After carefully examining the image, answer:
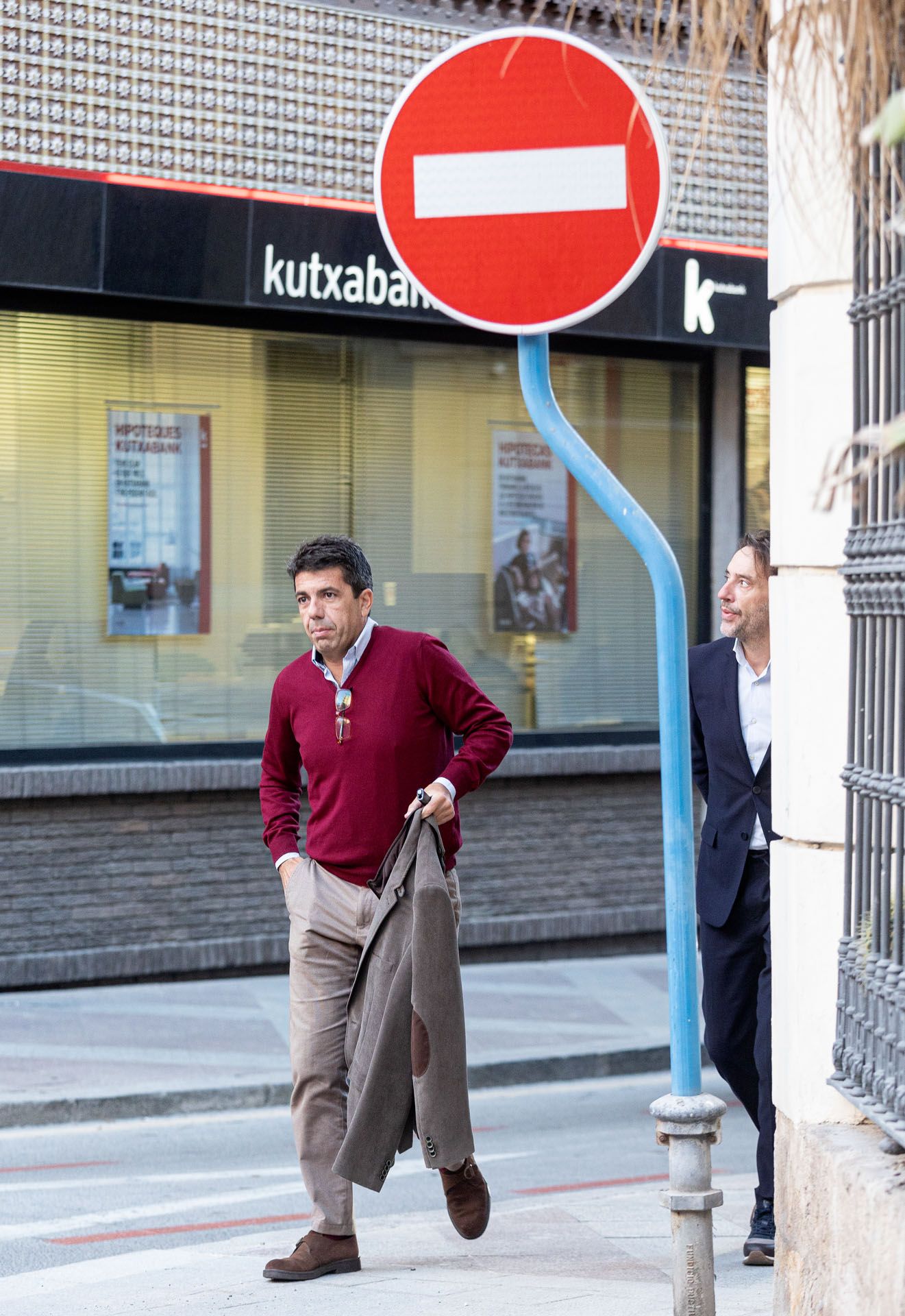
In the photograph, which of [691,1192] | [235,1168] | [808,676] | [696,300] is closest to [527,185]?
[808,676]

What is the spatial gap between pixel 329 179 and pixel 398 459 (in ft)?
5.50

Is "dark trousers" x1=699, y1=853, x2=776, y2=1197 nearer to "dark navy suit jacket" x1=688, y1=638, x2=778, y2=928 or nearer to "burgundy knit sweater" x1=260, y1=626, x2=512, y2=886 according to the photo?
"dark navy suit jacket" x1=688, y1=638, x2=778, y2=928

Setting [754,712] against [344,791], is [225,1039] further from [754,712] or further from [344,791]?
[754,712]

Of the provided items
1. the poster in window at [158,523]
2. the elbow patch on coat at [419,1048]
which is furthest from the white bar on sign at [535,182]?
the poster in window at [158,523]

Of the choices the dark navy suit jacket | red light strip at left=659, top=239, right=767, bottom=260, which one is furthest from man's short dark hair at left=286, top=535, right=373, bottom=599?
red light strip at left=659, top=239, right=767, bottom=260

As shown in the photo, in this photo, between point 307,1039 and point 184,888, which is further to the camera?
point 184,888

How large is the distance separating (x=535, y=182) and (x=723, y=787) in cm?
214

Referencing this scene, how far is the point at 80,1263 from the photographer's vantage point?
497 centimetres

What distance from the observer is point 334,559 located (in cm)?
499

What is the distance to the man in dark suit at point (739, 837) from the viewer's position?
5055 millimetres

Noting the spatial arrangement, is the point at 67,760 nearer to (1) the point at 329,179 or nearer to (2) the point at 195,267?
(2) the point at 195,267

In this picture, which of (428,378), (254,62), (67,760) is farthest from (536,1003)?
(254,62)

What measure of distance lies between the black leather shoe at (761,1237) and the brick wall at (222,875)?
17.9 ft

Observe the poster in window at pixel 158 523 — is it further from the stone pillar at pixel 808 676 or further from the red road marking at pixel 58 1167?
the stone pillar at pixel 808 676
